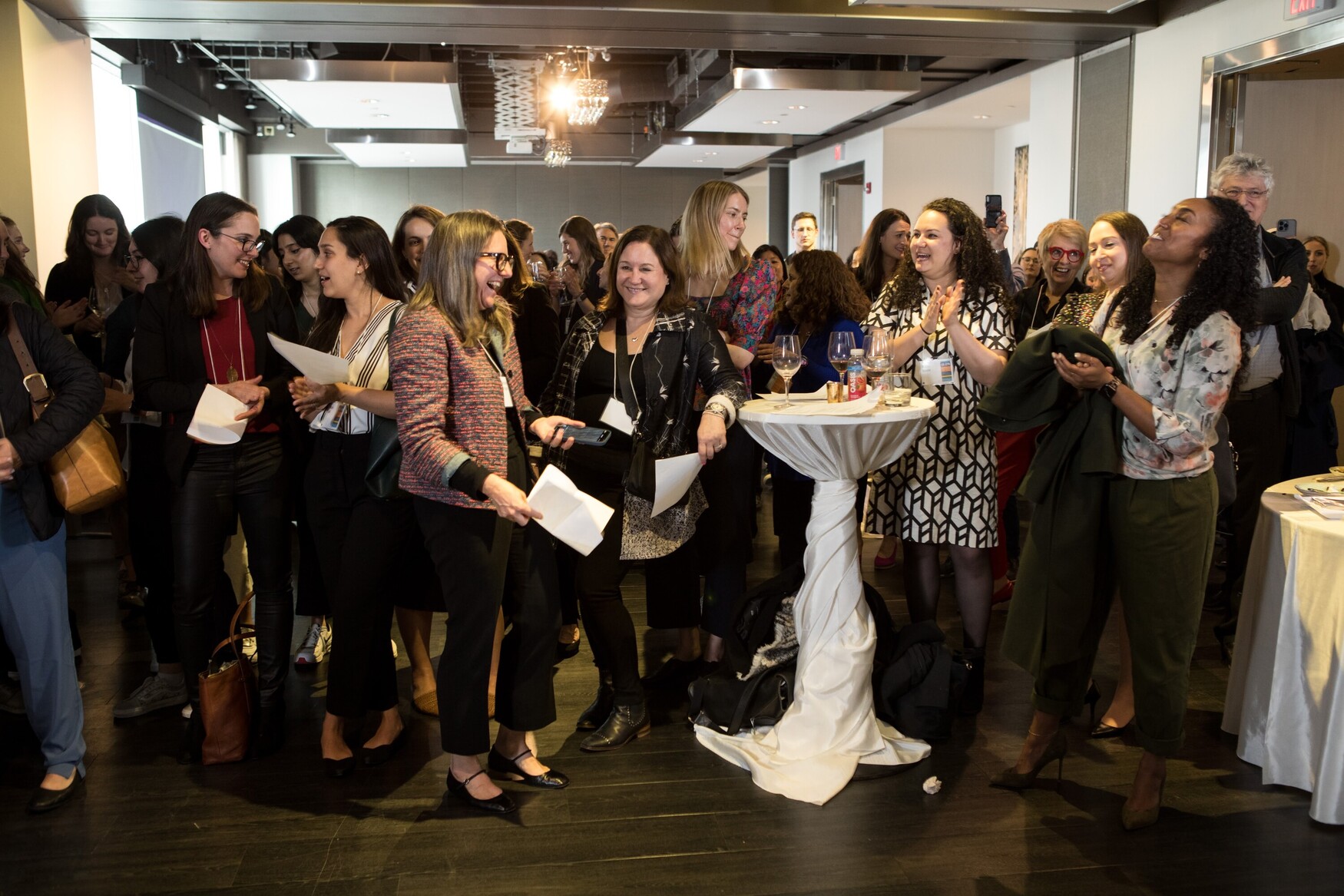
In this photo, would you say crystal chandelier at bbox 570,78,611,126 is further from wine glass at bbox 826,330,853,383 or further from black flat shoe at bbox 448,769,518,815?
black flat shoe at bbox 448,769,518,815

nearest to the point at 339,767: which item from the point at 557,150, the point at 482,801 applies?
the point at 482,801

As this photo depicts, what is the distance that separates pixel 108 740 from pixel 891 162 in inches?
416

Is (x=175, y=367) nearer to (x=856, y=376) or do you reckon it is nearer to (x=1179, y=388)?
(x=856, y=376)

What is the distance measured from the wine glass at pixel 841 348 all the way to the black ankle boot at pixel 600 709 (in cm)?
119

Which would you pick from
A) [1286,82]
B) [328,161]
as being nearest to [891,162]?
[1286,82]

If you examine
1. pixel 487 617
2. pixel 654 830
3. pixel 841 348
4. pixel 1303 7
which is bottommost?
pixel 654 830

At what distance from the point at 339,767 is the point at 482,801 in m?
0.50

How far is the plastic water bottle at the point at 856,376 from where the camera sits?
9.86ft

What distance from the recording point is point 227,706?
120 inches

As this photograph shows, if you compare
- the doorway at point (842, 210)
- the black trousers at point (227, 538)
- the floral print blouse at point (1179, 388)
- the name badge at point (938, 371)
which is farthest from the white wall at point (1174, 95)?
the doorway at point (842, 210)

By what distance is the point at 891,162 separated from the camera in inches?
471

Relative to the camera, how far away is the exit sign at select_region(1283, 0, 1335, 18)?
201 inches

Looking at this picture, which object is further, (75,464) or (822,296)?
(822,296)

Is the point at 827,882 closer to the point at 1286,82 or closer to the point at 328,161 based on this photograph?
the point at 1286,82
